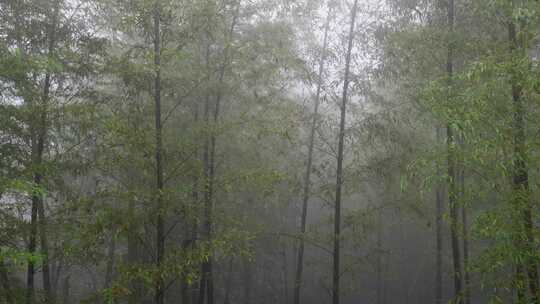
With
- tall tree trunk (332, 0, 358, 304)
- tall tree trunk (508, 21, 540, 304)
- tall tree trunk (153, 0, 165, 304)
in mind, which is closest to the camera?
tall tree trunk (508, 21, 540, 304)

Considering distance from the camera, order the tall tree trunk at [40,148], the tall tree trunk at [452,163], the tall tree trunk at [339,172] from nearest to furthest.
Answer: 1. the tall tree trunk at [452,163]
2. the tall tree trunk at [40,148]
3. the tall tree trunk at [339,172]

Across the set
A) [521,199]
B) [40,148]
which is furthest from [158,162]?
[521,199]

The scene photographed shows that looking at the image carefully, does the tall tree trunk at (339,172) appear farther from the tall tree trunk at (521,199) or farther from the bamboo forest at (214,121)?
the tall tree trunk at (521,199)

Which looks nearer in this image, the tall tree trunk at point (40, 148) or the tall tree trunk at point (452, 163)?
the tall tree trunk at point (452, 163)

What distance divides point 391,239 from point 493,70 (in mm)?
17572

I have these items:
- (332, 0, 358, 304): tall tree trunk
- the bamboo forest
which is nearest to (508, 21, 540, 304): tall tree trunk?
the bamboo forest

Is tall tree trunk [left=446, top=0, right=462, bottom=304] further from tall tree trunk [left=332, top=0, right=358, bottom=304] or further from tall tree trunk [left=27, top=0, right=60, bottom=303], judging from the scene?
tall tree trunk [left=27, top=0, right=60, bottom=303]

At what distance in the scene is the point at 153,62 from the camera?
5.87m

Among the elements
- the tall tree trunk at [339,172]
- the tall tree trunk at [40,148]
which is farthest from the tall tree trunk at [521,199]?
the tall tree trunk at [40,148]

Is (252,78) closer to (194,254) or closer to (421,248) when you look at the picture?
(194,254)

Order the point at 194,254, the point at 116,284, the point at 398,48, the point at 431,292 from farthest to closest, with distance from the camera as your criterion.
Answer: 1. the point at 431,292
2. the point at 398,48
3. the point at 194,254
4. the point at 116,284

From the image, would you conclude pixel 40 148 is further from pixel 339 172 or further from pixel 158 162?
pixel 339 172

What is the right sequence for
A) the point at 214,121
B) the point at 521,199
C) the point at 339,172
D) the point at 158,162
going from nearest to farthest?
1. the point at 521,199
2. the point at 158,162
3. the point at 214,121
4. the point at 339,172

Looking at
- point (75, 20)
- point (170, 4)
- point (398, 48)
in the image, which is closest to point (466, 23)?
point (398, 48)
